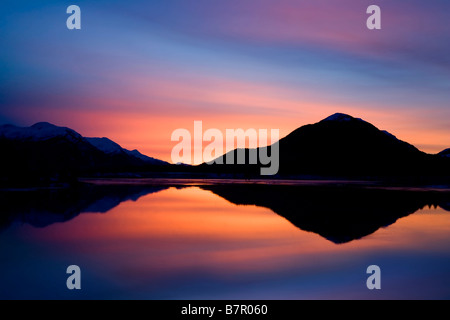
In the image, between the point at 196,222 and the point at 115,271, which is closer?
the point at 115,271

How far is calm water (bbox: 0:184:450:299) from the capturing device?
8820mm

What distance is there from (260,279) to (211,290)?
1401 mm

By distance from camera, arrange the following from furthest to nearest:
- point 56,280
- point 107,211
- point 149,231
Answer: point 107,211
point 149,231
point 56,280

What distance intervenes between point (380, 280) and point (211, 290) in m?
3.99

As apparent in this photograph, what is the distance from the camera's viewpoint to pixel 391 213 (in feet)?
73.8

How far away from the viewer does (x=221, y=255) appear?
11953mm

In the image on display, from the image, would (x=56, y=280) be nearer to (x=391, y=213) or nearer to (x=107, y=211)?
(x=107, y=211)

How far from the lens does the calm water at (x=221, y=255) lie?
882 centimetres

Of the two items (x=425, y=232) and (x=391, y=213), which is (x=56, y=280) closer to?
(x=425, y=232)
